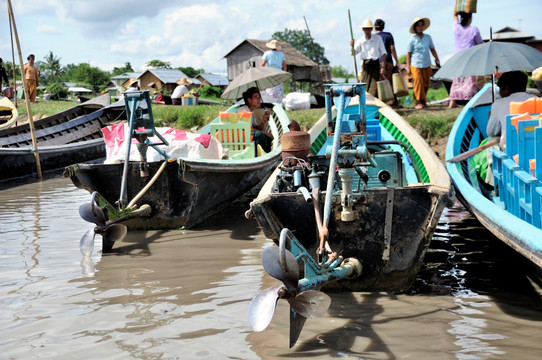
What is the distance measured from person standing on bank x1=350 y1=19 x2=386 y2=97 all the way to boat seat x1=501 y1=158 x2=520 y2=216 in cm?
673

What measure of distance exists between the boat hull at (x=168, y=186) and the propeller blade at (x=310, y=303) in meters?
3.27

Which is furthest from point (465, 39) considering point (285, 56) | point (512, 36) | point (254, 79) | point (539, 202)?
point (285, 56)

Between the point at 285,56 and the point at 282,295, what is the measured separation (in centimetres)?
3122

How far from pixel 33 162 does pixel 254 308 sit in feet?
32.1

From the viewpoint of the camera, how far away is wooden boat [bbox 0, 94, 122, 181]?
11391 mm

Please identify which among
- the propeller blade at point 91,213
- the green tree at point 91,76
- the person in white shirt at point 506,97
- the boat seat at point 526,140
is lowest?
the propeller blade at point 91,213

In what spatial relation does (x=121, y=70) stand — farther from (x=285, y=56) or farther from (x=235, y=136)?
(x=235, y=136)

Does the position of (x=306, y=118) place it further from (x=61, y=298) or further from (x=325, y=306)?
(x=325, y=306)

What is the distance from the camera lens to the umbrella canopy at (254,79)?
341 inches

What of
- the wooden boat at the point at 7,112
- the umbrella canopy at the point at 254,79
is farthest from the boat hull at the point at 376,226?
the wooden boat at the point at 7,112

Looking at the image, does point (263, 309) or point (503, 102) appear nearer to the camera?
point (263, 309)

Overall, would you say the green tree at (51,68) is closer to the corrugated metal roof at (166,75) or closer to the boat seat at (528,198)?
the corrugated metal roof at (166,75)

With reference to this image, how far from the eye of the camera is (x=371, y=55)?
11.6m

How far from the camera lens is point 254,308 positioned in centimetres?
317
